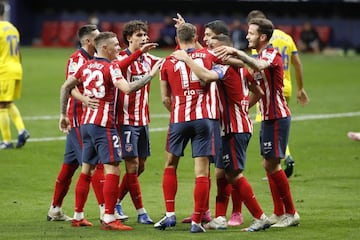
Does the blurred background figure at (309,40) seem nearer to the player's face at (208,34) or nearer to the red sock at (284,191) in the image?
the player's face at (208,34)

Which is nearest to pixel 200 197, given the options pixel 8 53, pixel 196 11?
pixel 8 53

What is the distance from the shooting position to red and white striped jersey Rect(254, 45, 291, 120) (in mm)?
11367

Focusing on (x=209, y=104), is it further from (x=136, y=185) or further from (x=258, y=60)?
(x=136, y=185)

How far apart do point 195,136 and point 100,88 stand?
1192 millimetres

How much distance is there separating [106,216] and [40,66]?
91.9 ft

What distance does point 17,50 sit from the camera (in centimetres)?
1877

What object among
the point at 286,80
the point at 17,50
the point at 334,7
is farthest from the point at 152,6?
the point at 286,80

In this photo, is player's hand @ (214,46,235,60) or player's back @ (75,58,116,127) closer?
player's hand @ (214,46,235,60)

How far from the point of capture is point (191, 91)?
11.0 meters

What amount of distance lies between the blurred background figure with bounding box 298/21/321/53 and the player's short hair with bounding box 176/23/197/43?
116 feet

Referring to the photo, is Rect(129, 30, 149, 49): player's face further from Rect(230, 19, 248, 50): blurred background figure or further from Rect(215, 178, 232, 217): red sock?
Rect(230, 19, 248, 50): blurred background figure

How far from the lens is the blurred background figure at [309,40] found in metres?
46.0

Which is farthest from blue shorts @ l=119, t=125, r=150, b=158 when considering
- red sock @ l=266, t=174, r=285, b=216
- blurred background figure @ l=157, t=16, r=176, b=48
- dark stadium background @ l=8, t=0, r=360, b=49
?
blurred background figure @ l=157, t=16, r=176, b=48

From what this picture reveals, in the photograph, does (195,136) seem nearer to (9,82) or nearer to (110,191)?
(110,191)
